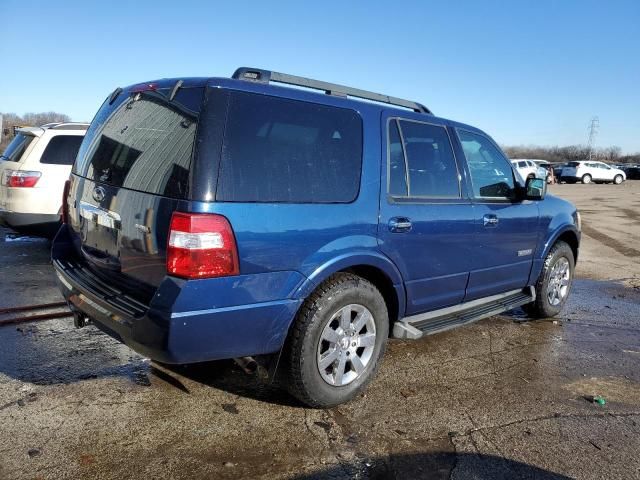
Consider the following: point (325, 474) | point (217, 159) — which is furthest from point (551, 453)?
point (217, 159)

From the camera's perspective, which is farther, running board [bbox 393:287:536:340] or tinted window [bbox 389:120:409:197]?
running board [bbox 393:287:536:340]

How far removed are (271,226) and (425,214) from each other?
55.0 inches

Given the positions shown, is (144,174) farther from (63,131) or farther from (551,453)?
(63,131)

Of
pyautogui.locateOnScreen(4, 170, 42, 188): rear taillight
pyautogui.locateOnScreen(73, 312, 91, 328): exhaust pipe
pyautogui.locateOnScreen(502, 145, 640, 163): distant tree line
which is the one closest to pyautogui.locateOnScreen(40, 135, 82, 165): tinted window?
pyautogui.locateOnScreen(4, 170, 42, 188): rear taillight

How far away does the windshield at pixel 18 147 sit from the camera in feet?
24.2

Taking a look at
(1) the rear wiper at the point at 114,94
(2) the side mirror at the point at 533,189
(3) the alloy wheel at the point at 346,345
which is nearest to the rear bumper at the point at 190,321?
(3) the alloy wheel at the point at 346,345

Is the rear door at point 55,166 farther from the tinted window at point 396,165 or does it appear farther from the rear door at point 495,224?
the rear door at point 495,224

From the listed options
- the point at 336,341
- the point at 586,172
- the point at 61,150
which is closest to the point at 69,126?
the point at 61,150

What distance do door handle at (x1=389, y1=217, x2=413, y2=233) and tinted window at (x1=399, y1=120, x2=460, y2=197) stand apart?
0.79 feet

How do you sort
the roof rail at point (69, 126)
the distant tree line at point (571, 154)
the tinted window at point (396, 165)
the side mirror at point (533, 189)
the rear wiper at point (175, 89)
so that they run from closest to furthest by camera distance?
the rear wiper at point (175, 89), the tinted window at point (396, 165), the side mirror at point (533, 189), the roof rail at point (69, 126), the distant tree line at point (571, 154)

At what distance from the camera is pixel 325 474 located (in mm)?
2684

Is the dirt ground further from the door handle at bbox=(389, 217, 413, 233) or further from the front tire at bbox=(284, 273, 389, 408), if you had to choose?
the door handle at bbox=(389, 217, 413, 233)

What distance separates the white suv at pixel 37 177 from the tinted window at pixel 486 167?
17.9ft

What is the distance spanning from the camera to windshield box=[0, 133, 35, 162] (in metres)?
7.38
